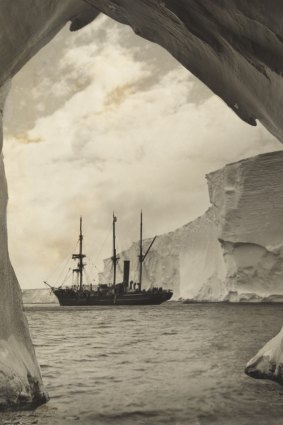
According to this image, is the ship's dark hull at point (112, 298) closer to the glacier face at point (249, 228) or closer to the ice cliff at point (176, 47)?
the glacier face at point (249, 228)

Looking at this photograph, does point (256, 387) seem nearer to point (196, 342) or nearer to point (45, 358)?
point (45, 358)

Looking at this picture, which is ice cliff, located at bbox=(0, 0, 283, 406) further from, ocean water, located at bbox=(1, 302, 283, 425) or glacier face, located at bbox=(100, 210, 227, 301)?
glacier face, located at bbox=(100, 210, 227, 301)

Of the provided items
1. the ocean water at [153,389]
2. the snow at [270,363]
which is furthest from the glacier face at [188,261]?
the snow at [270,363]

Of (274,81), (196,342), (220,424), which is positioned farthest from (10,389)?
(196,342)

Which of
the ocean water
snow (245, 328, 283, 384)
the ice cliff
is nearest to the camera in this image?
the ice cliff

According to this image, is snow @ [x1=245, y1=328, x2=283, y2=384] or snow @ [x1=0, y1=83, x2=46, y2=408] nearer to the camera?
snow @ [x1=0, y1=83, x2=46, y2=408]

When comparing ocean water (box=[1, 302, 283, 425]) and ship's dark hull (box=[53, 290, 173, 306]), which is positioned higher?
ocean water (box=[1, 302, 283, 425])

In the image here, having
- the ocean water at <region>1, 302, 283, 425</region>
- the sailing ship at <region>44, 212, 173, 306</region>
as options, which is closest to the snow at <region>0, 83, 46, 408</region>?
the ocean water at <region>1, 302, 283, 425</region>
